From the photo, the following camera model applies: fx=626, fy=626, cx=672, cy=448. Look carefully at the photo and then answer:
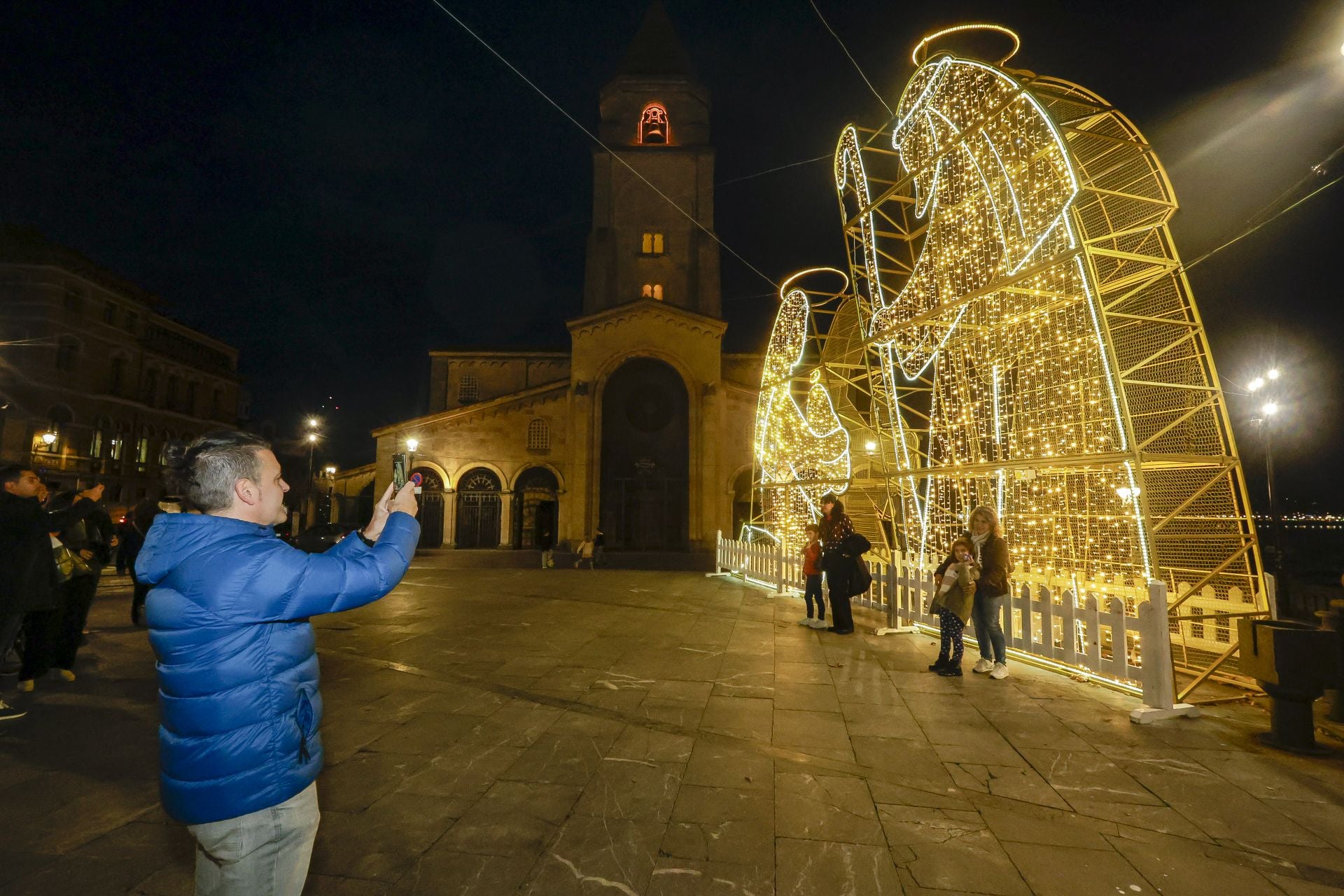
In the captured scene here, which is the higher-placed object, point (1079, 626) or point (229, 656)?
point (229, 656)

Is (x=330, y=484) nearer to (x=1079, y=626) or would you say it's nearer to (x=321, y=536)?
(x=321, y=536)

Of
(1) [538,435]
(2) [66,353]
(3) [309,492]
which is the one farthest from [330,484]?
(1) [538,435]

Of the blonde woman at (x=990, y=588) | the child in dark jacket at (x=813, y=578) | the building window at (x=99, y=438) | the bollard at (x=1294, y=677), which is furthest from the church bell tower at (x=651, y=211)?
the bollard at (x=1294, y=677)

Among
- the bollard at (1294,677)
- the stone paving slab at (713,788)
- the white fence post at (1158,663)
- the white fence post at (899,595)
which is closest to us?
the stone paving slab at (713,788)

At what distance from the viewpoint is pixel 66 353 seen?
2875cm

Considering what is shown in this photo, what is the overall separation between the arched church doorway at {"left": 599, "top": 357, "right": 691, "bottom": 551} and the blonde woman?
20.3 metres

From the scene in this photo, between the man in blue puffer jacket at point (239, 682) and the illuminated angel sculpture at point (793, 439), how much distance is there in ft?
31.0

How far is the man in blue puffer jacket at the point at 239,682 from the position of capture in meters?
1.65

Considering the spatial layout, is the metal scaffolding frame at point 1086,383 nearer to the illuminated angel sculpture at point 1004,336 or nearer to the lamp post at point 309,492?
the illuminated angel sculpture at point 1004,336

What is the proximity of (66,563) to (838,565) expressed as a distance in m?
7.95

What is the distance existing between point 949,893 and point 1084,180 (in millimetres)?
6127

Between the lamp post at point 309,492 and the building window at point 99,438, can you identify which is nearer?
the building window at point 99,438

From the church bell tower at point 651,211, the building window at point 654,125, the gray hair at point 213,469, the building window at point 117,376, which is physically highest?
the building window at point 654,125

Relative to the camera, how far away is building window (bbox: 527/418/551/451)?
27281 millimetres
